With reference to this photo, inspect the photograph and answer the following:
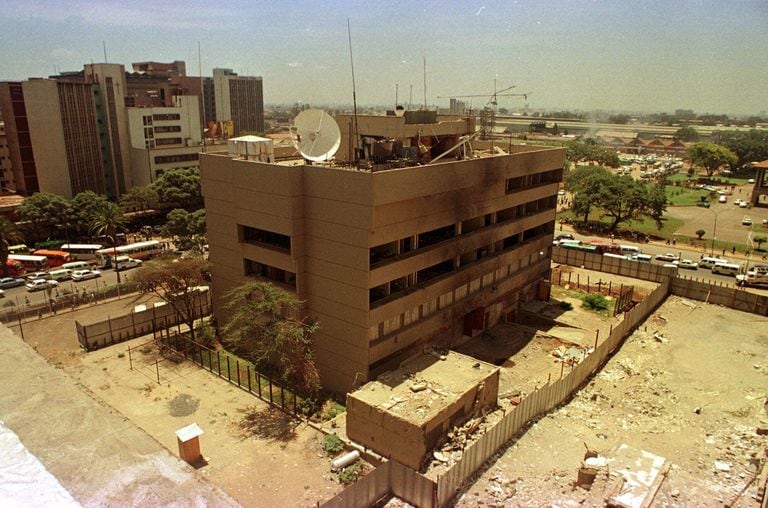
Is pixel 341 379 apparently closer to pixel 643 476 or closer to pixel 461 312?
pixel 461 312

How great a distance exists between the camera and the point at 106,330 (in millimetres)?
37812

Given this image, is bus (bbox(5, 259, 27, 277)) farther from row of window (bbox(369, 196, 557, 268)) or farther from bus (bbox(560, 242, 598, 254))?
bus (bbox(560, 242, 598, 254))

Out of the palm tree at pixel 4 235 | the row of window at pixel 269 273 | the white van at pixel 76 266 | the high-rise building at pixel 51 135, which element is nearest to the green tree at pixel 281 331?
the row of window at pixel 269 273

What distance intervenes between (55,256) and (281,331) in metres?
50.1

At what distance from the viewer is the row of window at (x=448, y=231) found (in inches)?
1251

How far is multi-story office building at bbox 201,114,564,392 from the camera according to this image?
1166 inches

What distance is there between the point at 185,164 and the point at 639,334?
8285 cm

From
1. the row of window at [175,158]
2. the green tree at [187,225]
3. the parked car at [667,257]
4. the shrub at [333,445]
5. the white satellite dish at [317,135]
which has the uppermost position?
the white satellite dish at [317,135]

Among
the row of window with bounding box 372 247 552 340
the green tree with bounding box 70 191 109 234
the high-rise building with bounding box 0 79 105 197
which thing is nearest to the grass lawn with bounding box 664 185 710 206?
the row of window with bounding box 372 247 552 340

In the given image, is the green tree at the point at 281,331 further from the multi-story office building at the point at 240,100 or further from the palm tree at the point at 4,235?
the multi-story office building at the point at 240,100

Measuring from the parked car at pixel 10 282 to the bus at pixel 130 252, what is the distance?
9.16 metres

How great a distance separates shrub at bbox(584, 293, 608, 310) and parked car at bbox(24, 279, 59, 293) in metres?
54.4

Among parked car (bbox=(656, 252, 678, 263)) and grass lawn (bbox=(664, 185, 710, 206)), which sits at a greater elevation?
grass lawn (bbox=(664, 185, 710, 206))

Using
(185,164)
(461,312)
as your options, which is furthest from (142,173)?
(461,312)
